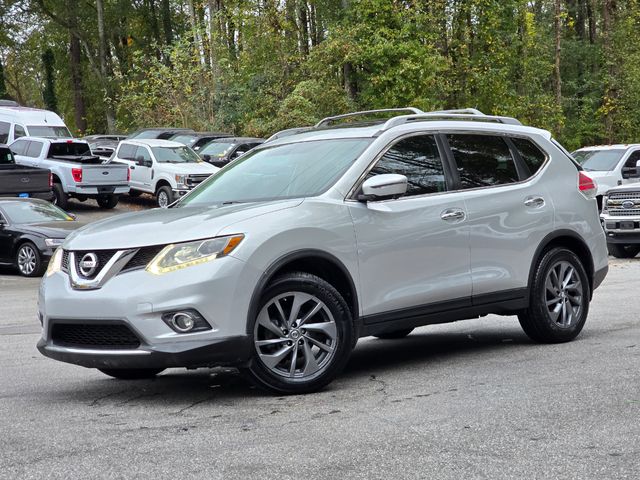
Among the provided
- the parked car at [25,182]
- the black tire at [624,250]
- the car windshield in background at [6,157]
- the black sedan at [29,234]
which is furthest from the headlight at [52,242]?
the black tire at [624,250]

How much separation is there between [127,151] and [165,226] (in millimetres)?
25976

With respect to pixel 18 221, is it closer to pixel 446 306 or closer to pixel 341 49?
pixel 446 306

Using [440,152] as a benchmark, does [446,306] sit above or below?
below

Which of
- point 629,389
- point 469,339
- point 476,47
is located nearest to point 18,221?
point 469,339

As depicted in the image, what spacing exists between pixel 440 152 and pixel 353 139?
719 mm

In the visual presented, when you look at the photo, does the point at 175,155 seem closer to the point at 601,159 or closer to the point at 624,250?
the point at 601,159

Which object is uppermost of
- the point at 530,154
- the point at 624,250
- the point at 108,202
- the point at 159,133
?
the point at 530,154

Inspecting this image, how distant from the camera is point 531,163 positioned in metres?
8.63

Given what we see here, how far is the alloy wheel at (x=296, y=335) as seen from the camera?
6.44 m

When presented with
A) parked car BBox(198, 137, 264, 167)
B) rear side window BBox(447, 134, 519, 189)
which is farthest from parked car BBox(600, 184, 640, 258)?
parked car BBox(198, 137, 264, 167)

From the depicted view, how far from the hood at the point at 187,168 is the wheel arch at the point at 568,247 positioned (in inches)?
823

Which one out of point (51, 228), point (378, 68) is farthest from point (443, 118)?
point (378, 68)

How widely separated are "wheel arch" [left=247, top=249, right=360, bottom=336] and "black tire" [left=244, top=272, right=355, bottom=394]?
0.22ft

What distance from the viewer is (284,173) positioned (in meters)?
7.45
